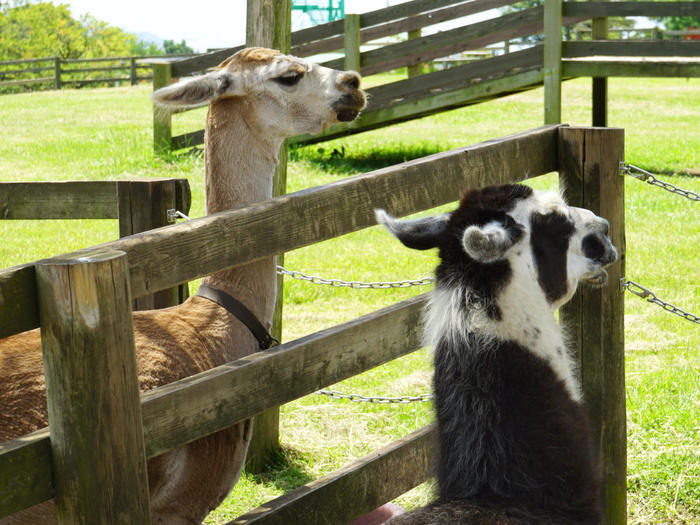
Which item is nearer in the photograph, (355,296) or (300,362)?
(300,362)

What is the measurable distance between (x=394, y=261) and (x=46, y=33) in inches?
1908

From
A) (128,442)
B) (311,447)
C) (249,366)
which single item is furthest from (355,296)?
(128,442)

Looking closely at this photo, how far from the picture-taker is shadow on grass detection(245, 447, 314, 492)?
4.66 meters

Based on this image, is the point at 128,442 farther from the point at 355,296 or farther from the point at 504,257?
the point at 355,296

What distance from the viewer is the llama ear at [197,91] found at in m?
3.91

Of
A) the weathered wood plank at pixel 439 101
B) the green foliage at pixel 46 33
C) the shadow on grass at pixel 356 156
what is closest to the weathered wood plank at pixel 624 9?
the weathered wood plank at pixel 439 101

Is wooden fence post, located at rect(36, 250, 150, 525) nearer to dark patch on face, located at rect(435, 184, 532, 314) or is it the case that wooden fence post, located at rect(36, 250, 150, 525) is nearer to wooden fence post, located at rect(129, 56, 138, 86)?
dark patch on face, located at rect(435, 184, 532, 314)

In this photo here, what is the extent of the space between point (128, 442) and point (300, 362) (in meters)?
0.88

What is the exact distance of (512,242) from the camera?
263 cm

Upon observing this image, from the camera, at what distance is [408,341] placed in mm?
3494

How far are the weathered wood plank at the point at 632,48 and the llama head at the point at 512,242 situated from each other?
1007cm

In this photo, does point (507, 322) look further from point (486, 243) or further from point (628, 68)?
point (628, 68)

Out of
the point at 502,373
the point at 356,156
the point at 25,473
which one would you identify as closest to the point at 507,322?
the point at 502,373

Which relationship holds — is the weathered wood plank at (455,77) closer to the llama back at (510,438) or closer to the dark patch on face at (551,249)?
the dark patch on face at (551,249)
